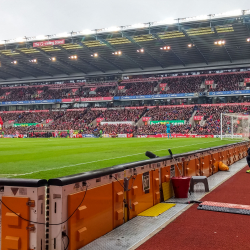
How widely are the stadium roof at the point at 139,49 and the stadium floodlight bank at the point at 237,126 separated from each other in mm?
15632

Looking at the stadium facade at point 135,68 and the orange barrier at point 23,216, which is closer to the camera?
the orange barrier at point 23,216

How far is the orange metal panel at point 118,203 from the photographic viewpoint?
5.34 metres

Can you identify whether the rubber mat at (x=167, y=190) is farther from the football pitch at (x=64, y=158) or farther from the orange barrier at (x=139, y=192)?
the football pitch at (x=64, y=158)

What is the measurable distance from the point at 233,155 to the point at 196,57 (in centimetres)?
3894

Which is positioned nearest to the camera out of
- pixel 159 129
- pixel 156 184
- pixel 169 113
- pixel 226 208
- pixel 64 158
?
pixel 226 208

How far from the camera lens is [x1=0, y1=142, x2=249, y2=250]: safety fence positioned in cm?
388

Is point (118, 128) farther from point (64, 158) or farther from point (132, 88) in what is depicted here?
point (64, 158)

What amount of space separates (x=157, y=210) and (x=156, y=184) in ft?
2.61

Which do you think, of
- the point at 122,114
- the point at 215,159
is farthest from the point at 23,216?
the point at 122,114

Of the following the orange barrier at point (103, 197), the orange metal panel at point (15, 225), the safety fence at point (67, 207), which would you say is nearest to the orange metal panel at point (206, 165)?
the orange barrier at point (103, 197)

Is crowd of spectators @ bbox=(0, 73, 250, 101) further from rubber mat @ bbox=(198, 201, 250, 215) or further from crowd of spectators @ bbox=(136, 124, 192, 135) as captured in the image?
rubber mat @ bbox=(198, 201, 250, 215)

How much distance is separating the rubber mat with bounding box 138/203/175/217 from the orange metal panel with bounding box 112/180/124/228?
0.81m

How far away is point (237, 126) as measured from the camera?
2627 cm

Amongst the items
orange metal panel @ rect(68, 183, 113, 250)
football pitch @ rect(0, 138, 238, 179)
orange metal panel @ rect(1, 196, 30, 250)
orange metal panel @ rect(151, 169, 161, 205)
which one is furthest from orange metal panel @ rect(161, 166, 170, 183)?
orange metal panel @ rect(1, 196, 30, 250)
